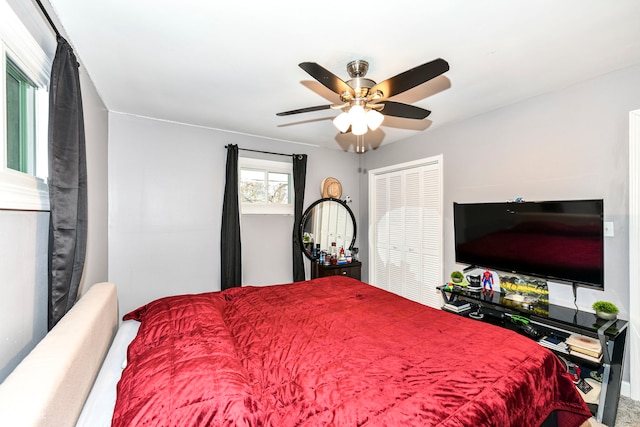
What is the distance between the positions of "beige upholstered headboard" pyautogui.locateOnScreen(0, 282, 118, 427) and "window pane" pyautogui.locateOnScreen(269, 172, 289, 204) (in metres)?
2.73

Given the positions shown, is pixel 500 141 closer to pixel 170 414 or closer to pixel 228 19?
pixel 228 19

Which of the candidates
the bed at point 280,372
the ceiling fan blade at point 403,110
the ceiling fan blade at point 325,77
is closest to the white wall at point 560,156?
the ceiling fan blade at point 403,110

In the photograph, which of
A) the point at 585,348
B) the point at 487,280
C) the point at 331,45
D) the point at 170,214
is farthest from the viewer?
the point at 170,214

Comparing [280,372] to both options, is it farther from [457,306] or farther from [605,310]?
[605,310]

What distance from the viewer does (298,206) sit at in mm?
4125

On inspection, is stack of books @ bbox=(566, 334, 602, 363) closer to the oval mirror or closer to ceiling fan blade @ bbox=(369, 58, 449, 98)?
ceiling fan blade @ bbox=(369, 58, 449, 98)

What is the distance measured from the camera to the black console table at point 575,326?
194 centimetres

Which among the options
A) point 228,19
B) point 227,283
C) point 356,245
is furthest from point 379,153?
point 228,19

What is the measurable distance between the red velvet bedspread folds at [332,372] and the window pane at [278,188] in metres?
2.21

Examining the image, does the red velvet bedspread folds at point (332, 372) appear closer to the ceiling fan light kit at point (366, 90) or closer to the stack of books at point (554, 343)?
the stack of books at point (554, 343)

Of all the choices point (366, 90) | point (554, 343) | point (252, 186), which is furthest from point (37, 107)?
point (554, 343)

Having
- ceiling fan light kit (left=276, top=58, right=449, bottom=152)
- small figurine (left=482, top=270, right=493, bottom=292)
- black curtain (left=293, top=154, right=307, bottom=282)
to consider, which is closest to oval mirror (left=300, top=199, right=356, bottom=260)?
black curtain (left=293, top=154, right=307, bottom=282)

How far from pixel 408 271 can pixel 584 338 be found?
78.0 inches

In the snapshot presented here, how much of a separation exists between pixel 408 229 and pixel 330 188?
1317 millimetres
